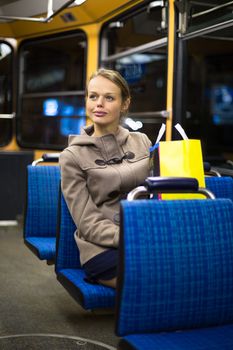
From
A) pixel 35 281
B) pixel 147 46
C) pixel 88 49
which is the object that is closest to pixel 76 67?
pixel 88 49

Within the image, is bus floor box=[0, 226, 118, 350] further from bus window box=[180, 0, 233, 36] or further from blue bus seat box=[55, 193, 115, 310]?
bus window box=[180, 0, 233, 36]

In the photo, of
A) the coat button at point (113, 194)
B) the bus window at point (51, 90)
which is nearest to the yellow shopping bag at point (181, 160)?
the coat button at point (113, 194)

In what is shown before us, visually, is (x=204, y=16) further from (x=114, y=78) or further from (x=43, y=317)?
(x=43, y=317)

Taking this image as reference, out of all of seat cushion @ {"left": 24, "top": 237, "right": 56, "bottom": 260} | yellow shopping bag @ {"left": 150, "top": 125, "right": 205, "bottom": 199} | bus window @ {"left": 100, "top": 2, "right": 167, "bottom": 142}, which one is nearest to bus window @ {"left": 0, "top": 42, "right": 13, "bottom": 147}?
bus window @ {"left": 100, "top": 2, "right": 167, "bottom": 142}

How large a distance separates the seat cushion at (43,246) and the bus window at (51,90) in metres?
3.11

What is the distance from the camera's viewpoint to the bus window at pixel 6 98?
6570 mm

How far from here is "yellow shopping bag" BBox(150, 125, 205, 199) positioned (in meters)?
1.80

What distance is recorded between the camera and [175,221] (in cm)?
158

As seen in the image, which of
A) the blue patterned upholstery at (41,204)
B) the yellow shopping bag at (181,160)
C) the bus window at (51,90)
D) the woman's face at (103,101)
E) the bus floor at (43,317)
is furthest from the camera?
the bus window at (51,90)

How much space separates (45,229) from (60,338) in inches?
27.2

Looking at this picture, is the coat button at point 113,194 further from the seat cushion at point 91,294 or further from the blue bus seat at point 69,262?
the seat cushion at point 91,294

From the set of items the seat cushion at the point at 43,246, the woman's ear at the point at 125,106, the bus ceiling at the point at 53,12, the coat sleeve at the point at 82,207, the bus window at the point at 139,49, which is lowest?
the seat cushion at the point at 43,246

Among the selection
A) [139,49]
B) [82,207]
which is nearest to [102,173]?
[82,207]

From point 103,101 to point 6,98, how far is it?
15.4ft
